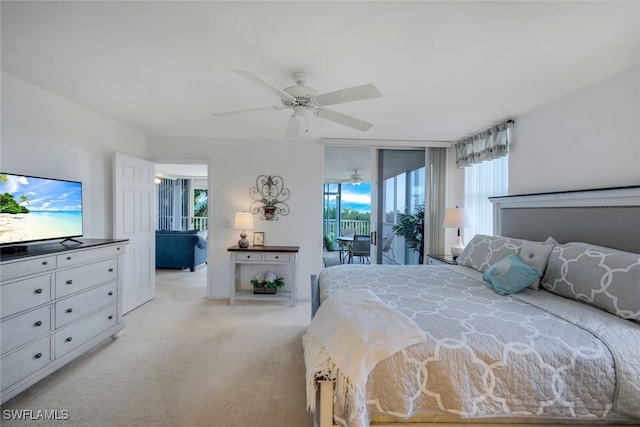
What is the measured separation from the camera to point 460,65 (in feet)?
6.62

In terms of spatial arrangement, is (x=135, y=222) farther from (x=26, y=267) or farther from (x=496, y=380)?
(x=496, y=380)

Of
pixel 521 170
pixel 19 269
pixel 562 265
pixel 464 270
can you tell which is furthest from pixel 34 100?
pixel 521 170

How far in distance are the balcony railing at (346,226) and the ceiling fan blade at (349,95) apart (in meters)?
6.23

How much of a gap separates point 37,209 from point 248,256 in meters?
2.18

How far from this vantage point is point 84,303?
2340 mm

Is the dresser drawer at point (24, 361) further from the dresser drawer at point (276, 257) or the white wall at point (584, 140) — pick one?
the white wall at point (584, 140)

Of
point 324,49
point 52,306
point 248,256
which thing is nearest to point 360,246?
point 248,256

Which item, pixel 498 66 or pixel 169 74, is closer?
pixel 498 66

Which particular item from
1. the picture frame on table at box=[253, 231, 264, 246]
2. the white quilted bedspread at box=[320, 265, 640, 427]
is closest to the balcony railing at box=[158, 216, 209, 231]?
the picture frame on table at box=[253, 231, 264, 246]

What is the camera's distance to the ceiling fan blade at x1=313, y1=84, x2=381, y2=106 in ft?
5.82

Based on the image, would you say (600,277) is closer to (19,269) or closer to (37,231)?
(19,269)

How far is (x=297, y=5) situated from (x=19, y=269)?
2.42 m

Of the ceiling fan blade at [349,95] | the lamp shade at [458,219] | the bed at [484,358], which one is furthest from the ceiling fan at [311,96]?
the lamp shade at [458,219]

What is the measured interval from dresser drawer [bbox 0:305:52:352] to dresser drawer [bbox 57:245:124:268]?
338 mm
